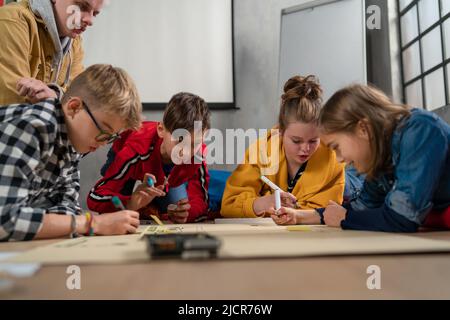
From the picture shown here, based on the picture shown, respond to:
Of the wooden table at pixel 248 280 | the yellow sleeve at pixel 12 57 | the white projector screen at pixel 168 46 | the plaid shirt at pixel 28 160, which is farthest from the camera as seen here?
the white projector screen at pixel 168 46

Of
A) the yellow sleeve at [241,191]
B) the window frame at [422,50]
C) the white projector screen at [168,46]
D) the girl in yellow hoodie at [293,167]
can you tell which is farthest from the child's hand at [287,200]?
the white projector screen at [168,46]

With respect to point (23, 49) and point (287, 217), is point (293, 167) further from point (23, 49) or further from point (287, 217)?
point (23, 49)

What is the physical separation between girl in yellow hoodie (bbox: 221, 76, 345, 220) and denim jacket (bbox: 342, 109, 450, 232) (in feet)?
1.45

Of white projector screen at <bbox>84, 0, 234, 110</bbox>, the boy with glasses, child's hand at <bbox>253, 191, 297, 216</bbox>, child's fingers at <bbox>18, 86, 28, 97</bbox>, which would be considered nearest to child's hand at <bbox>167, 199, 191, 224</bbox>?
child's hand at <bbox>253, 191, 297, 216</bbox>

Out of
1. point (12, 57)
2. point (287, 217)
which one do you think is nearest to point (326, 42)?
point (287, 217)

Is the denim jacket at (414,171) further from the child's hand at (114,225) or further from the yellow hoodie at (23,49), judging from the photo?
the yellow hoodie at (23,49)

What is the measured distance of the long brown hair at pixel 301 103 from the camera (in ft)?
4.51

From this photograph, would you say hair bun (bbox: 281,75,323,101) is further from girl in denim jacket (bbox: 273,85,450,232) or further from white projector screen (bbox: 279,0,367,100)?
→ white projector screen (bbox: 279,0,367,100)

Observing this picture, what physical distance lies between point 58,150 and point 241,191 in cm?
70

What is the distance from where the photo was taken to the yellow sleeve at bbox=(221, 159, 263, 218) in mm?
1395

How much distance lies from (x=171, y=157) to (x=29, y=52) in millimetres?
553

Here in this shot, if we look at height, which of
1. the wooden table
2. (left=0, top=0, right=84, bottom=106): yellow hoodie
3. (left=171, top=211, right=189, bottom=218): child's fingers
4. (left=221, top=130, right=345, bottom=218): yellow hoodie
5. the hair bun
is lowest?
the wooden table

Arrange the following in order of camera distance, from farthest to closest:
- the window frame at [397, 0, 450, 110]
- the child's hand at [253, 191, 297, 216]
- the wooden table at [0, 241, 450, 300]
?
the window frame at [397, 0, 450, 110] < the child's hand at [253, 191, 297, 216] < the wooden table at [0, 241, 450, 300]
